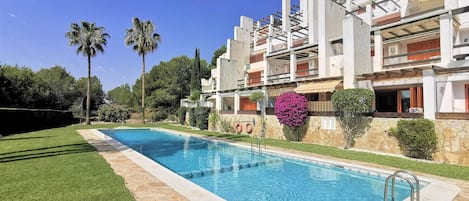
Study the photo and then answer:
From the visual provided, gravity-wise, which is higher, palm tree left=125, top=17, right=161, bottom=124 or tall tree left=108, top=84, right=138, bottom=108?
palm tree left=125, top=17, right=161, bottom=124

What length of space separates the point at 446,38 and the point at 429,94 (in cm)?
588

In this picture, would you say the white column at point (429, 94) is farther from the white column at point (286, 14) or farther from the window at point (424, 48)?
the white column at point (286, 14)

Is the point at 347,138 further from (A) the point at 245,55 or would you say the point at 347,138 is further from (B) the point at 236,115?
(A) the point at 245,55

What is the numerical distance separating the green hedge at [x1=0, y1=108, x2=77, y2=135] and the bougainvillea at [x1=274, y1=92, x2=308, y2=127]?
32.1m

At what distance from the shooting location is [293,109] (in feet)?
74.1

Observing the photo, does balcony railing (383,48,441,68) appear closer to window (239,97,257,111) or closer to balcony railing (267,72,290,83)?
balcony railing (267,72,290,83)

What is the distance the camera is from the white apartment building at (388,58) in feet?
57.5

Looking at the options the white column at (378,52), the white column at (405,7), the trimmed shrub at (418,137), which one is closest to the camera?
the trimmed shrub at (418,137)

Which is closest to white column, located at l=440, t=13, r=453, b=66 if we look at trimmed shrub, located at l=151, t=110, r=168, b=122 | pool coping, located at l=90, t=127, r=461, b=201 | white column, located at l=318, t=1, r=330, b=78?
white column, located at l=318, t=1, r=330, b=78

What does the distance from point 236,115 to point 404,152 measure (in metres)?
18.8

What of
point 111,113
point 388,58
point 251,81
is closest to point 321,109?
point 388,58

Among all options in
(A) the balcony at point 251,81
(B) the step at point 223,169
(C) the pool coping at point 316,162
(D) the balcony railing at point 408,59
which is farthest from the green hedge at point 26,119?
(D) the balcony railing at point 408,59

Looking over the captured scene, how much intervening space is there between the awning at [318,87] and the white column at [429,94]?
675cm

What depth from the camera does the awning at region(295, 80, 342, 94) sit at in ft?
72.6
